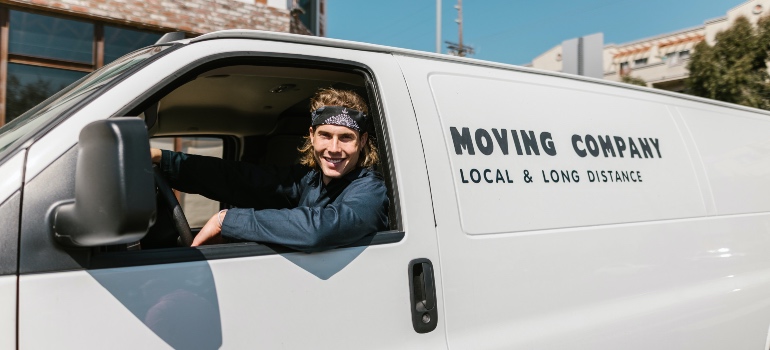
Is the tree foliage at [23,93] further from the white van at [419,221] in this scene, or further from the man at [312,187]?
the man at [312,187]

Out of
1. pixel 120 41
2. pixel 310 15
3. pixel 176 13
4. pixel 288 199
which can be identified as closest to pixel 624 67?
pixel 310 15

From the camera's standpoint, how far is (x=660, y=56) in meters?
34.4

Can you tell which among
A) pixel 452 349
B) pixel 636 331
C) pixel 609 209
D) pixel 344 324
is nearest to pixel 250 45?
pixel 344 324

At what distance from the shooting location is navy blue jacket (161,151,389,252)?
170 centimetres

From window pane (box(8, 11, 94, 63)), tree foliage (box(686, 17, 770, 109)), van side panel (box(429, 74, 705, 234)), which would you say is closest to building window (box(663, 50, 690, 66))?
tree foliage (box(686, 17, 770, 109))

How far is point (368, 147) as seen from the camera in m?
2.19

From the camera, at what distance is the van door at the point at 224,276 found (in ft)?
4.54

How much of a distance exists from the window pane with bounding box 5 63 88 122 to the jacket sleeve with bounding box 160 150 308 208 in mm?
6061

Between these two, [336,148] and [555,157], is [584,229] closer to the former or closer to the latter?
[555,157]

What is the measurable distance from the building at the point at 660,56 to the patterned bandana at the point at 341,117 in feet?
98.9

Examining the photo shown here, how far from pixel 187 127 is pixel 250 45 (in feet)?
5.58

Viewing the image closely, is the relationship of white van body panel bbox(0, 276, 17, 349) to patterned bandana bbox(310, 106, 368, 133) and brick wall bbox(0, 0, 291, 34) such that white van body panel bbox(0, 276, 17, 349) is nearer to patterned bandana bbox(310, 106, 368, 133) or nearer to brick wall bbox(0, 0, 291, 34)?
patterned bandana bbox(310, 106, 368, 133)

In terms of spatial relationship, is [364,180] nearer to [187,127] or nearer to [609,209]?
[609,209]

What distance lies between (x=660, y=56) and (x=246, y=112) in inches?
1415
